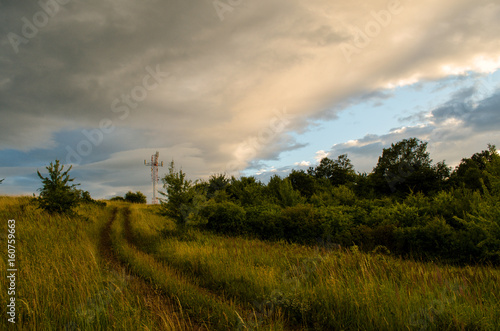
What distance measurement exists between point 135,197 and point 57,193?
153ft

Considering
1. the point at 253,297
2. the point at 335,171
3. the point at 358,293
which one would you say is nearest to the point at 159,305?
the point at 253,297

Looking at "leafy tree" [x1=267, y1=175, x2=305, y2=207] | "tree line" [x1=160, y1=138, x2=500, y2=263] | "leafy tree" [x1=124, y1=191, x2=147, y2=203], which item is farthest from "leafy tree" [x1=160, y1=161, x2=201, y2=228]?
"leafy tree" [x1=124, y1=191, x2=147, y2=203]

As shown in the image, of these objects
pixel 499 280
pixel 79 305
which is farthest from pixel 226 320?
pixel 499 280

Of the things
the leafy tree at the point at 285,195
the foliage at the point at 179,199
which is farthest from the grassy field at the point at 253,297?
the leafy tree at the point at 285,195

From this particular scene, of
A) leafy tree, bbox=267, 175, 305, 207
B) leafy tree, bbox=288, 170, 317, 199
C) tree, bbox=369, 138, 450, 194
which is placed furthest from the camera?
leafy tree, bbox=288, 170, 317, 199

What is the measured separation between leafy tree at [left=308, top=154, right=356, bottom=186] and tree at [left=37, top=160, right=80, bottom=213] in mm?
35008

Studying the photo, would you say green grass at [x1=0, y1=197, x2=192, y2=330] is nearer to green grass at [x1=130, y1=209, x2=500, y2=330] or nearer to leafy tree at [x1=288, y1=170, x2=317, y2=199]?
green grass at [x1=130, y1=209, x2=500, y2=330]

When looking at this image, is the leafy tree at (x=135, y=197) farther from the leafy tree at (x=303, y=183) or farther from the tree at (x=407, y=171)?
the tree at (x=407, y=171)

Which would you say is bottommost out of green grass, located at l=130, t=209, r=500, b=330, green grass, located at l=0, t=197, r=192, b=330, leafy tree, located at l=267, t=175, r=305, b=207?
green grass, located at l=130, t=209, r=500, b=330

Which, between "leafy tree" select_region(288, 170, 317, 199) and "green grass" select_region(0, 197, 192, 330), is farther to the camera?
"leafy tree" select_region(288, 170, 317, 199)

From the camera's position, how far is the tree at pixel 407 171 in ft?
94.4

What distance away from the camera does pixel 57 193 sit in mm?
15742

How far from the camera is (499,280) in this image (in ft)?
16.8

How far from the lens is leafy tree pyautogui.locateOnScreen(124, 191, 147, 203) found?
194ft
